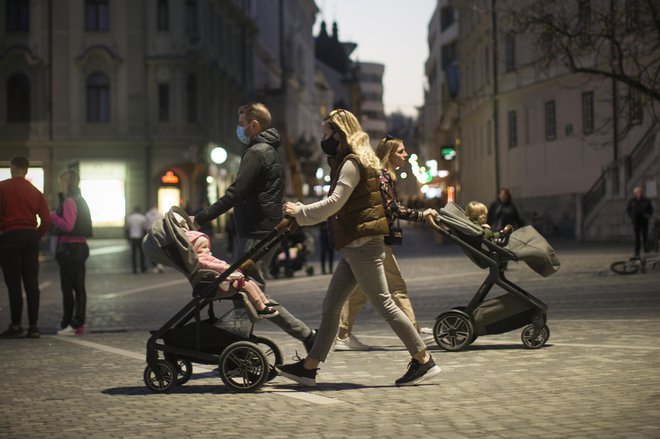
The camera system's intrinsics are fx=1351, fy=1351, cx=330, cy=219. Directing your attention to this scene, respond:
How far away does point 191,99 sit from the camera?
63156 mm

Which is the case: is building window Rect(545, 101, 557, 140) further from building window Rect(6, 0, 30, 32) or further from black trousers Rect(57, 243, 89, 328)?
black trousers Rect(57, 243, 89, 328)

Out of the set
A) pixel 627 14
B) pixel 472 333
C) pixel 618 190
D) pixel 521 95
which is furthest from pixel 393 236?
pixel 521 95

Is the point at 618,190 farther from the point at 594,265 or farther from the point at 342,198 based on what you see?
the point at 342,198

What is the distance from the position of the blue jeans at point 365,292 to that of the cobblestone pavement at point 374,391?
34 centimetres

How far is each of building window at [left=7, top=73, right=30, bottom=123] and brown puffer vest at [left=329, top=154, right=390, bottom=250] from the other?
5462 cm

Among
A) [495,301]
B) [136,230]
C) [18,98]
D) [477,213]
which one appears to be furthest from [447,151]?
[495,301]

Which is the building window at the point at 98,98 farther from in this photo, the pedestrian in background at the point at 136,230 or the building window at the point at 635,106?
the building window at the point at 635,106

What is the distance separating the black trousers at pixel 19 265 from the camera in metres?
14.3

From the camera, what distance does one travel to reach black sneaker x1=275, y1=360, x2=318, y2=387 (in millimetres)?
9484

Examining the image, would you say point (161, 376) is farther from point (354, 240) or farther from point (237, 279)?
point (354, 240)

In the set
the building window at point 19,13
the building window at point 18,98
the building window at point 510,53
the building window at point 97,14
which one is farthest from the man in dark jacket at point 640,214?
the building window at point 19,13

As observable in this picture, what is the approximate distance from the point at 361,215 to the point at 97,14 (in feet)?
179

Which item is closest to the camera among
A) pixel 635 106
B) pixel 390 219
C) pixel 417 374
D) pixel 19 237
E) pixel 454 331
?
pixel 417 374

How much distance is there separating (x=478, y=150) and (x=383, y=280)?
5883cm
